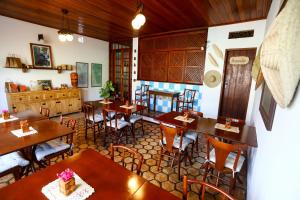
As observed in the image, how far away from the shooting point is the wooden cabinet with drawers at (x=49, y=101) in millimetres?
3985

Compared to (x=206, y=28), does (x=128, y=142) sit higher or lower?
lower

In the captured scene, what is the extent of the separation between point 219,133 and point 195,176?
785 millimetres

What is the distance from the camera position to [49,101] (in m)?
4.58

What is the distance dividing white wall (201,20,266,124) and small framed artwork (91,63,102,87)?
414 centimetres

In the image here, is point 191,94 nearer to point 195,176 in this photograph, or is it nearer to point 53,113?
point 195,176

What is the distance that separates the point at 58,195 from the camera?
3.28 feet

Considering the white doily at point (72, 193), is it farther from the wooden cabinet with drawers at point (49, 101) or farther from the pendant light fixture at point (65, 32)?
the wooden cabinet with drawers at point (49, 101)

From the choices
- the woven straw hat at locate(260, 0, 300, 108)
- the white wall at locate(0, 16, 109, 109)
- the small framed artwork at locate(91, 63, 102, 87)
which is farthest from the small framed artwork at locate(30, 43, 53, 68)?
the woven straw hat at locate(260, 0, 300, 108)

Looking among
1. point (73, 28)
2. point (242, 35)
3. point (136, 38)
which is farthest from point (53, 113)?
point (242, 35)

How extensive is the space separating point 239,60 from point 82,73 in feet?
16.6

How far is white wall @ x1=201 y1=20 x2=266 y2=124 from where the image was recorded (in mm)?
3619

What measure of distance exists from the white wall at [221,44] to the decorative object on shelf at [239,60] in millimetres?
233

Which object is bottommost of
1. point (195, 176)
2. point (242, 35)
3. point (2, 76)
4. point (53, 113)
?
point (195, 176)

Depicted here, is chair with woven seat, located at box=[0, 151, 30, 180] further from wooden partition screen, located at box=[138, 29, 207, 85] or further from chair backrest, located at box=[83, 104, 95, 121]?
wooden partition screen, located at box=[138, 29, 207, 85]
